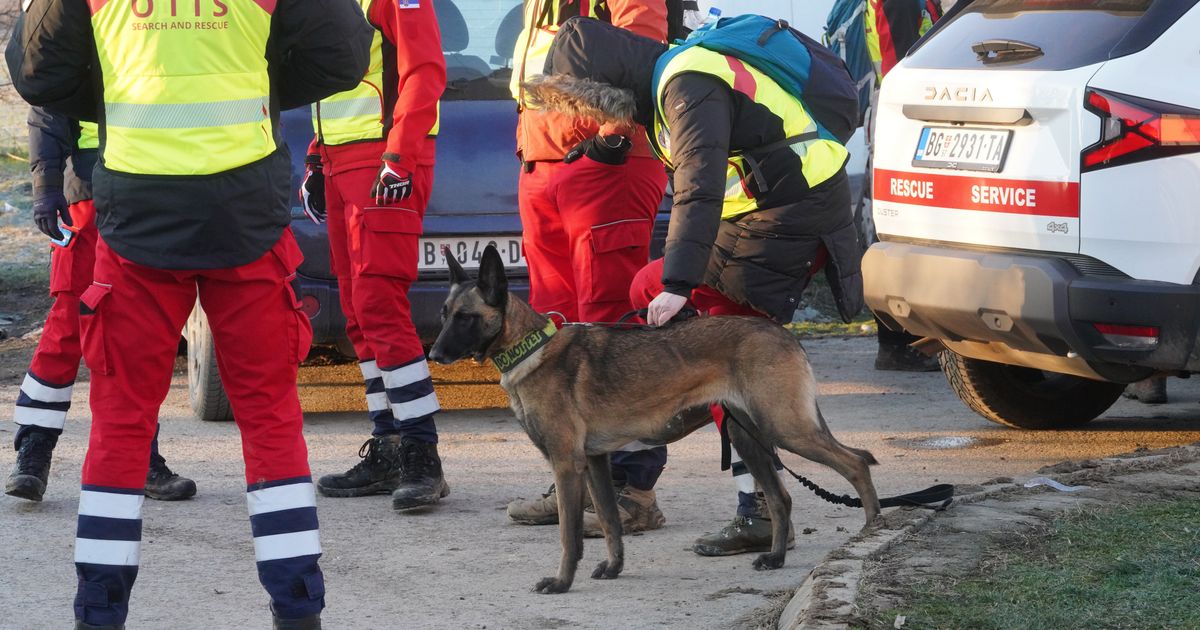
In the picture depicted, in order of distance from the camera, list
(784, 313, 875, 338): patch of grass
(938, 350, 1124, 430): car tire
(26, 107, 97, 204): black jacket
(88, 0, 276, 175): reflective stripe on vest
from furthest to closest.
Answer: (784, 313, 875, 338): patch of grass < (938, 350, 1124, 430): car tire < (26, 107, 97, 204): black jacket < (88, 0, 276, 175): reflective stripe on vest

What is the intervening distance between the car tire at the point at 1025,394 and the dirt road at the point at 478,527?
127mm

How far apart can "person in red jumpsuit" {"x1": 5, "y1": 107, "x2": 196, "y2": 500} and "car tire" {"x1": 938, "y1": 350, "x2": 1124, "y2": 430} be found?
342 centimetres

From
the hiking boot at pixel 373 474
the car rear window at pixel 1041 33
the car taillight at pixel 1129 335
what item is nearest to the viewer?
the car taillight at pixel 1129 335

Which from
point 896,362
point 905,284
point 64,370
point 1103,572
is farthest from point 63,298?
point 896,362

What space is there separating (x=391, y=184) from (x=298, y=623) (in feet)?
6.77

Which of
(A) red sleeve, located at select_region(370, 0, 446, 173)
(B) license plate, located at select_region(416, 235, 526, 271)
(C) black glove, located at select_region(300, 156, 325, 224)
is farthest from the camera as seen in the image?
(B) license plate, located at select_region(416, 235, 526, 271)

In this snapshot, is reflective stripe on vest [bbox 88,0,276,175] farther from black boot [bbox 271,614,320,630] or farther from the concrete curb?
the concrete curb

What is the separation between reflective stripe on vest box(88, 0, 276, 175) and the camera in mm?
3607

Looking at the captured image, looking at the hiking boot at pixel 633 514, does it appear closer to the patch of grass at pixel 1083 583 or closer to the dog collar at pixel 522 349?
the dog collar at pixel 522 349

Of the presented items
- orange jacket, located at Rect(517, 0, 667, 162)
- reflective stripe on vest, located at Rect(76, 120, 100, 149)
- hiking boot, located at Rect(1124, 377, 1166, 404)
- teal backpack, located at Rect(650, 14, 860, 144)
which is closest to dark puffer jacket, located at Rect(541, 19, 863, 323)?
teal backpack, located at Rect(650, 14, 860, 144)

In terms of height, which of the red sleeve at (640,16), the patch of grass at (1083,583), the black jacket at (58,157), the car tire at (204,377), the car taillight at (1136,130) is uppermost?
the red sleeve at (640,16)

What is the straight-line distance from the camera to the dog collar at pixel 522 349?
4.64 metres

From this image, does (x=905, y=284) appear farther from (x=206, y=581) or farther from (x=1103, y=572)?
(x=206, y=581)

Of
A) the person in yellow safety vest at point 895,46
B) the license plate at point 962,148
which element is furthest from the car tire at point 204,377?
the person in yellow safety vest at point 895,46
